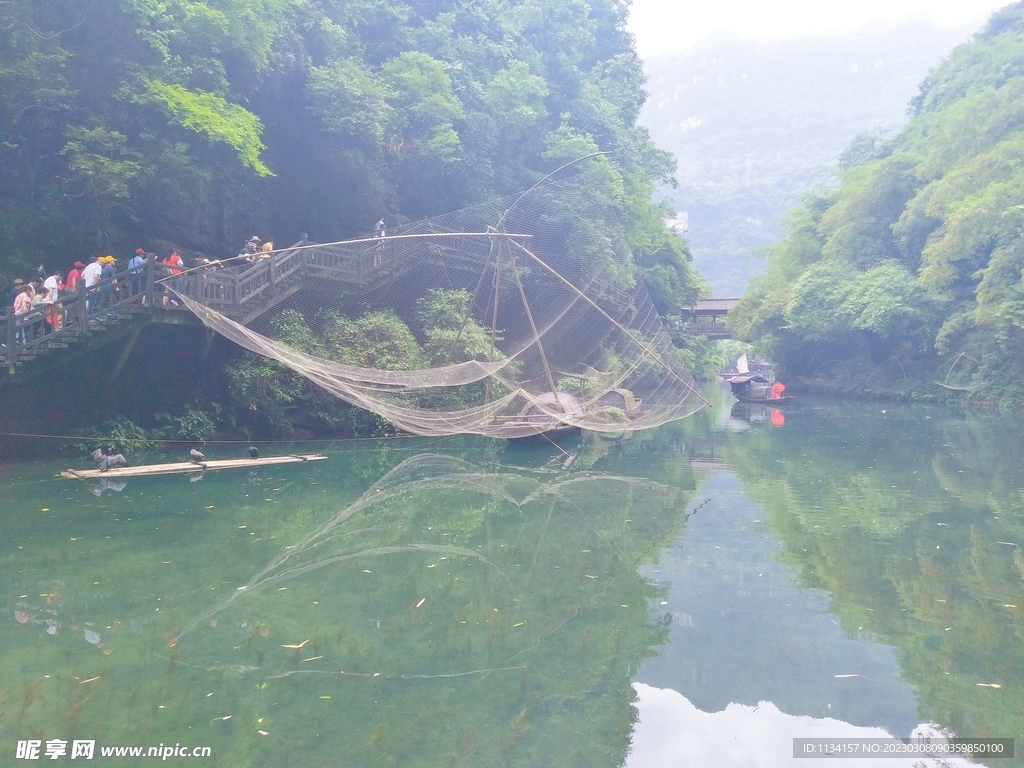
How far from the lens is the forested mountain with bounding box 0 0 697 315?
38.0 feet

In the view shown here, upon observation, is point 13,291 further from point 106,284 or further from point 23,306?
point 106,284

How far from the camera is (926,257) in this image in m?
23.7

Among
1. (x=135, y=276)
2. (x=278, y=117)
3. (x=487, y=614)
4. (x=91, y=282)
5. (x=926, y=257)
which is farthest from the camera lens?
(x=926, y=257)

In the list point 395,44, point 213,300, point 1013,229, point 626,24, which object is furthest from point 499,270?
point 626,24

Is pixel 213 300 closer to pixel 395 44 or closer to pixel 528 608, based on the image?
pixel 528 608

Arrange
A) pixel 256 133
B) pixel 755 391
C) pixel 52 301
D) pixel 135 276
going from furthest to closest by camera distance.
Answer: pixel 755 391
pixel 256 133
pixel 135 276
pixel 52 301

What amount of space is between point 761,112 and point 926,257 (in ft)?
375

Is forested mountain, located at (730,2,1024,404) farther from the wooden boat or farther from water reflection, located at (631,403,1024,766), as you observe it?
water reflection, located at (631,403,1024,766)

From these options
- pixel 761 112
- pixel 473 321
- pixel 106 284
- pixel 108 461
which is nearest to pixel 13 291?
pixel 106 284

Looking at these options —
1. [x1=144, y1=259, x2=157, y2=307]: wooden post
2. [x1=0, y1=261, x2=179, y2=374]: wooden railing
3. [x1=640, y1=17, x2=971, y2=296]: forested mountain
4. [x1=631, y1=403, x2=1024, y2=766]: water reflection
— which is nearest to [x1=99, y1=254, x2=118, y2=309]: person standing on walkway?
[x1=0, y1=261, x2=179, y2=374]: wooden railing

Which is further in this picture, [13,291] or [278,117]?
[278,117]

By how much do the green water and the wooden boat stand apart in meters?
15.9

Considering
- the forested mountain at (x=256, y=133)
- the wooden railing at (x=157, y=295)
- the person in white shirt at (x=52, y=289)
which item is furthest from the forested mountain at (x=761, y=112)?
the person in white shirt at (x=52, y=289)

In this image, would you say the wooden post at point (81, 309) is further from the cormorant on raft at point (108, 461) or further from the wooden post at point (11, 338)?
the cormorant on raft at point (108, 461)
